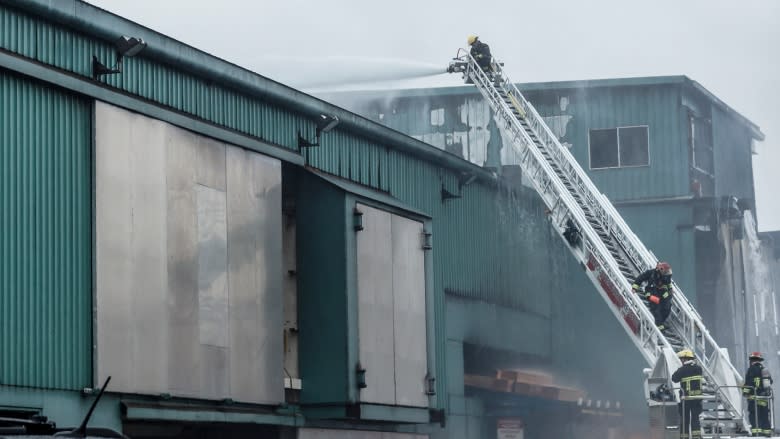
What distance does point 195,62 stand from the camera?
58.5 feet

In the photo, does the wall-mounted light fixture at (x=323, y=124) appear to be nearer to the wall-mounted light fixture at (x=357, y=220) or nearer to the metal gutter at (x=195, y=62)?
the metal gutter at (x=195, y=62)

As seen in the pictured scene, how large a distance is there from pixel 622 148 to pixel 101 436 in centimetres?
2760

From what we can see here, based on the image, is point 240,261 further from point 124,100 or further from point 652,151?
point 652,151

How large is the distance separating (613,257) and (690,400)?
6346 millimetres

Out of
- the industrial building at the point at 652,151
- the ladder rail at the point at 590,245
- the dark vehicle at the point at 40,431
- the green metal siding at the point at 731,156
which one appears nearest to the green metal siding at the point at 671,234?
the industrial building at the point at 652,151

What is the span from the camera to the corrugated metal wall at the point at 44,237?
14445 mm

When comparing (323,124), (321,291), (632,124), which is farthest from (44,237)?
(632,124)

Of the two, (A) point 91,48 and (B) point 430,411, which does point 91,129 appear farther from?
(B) point 430,411

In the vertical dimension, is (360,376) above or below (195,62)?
below

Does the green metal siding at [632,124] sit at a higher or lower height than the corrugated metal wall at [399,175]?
higher

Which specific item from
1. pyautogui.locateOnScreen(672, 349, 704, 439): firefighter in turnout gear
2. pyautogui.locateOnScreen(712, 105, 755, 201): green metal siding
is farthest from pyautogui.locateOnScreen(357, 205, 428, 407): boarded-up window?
pyautogui.locateOnScreen(712, 105, 755, 201): green metal siding

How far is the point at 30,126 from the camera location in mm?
15000

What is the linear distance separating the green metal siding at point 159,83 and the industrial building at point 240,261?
0.11 feet

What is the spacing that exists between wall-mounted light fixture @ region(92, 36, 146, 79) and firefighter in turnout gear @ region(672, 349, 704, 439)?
35.3 feet
